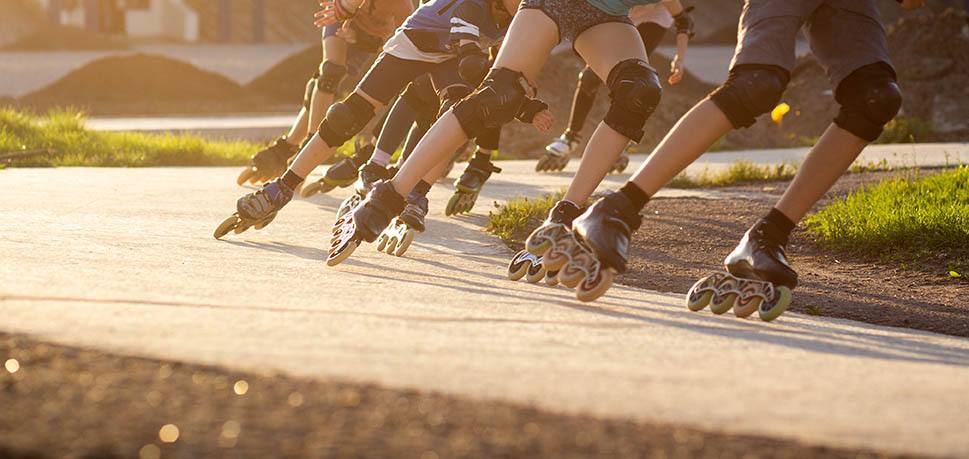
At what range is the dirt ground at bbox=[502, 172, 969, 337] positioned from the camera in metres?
4.80

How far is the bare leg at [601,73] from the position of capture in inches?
187

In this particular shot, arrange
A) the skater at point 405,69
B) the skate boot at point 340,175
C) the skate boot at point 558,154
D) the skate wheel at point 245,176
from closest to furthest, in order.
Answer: the skater at point 405,69, the skate boot at point 340,175, the skate wheel at point 245,176, the skate boot at point 558,154

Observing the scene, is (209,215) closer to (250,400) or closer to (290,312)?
(290,312)

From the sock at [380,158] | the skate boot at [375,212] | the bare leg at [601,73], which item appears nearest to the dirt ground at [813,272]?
the bare leg at [601,73]

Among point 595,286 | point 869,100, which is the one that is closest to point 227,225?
point 595,286

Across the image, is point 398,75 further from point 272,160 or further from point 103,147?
point 103,147

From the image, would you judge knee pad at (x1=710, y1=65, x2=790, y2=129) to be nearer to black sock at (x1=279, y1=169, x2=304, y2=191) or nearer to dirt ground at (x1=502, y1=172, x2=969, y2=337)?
dirt ground at (x1=502, y1=172, x2=969, y2=337)

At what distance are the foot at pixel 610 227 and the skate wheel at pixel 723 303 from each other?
0.30 metres

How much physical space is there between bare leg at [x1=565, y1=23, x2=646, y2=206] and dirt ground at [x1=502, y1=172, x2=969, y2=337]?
1.94 ft

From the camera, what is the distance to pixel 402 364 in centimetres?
313

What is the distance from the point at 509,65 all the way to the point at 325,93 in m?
3.35

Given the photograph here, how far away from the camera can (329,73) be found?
26.3 feet

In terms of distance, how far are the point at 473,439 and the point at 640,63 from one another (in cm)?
247

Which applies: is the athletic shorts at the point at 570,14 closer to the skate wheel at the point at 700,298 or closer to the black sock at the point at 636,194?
the black sock at the point at 636,194
